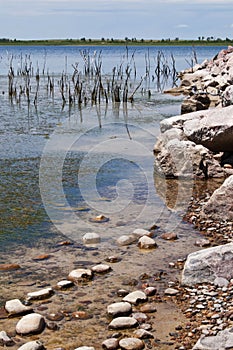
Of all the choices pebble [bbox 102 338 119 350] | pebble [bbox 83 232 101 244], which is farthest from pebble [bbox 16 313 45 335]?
pebble [bbox 83 232 101 244]

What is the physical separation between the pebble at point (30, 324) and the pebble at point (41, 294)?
1.58 feet

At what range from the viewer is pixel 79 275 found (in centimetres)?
554

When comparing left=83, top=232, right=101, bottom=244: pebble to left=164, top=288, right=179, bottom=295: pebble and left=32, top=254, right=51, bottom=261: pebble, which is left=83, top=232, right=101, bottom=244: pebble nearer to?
left=32, top=254, right=51, bottom=261: pebble

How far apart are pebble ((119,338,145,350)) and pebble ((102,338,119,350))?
4cm

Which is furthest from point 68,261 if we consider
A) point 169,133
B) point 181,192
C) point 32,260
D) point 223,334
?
point 169,133

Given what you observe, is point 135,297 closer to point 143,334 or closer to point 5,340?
point 143,334

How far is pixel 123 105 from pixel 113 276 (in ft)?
47.9

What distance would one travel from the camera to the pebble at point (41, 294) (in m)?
5.10

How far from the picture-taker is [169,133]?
10484 mm

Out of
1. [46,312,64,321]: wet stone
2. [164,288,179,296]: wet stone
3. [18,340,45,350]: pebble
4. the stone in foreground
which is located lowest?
[46,312,64,321]: wet stone

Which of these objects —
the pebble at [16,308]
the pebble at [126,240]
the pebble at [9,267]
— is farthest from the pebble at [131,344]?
the pebble at [126,240]

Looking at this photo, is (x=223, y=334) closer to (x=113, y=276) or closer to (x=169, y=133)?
(x=113, y=276)

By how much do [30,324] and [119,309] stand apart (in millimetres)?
766

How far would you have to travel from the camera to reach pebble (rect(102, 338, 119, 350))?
424cm
